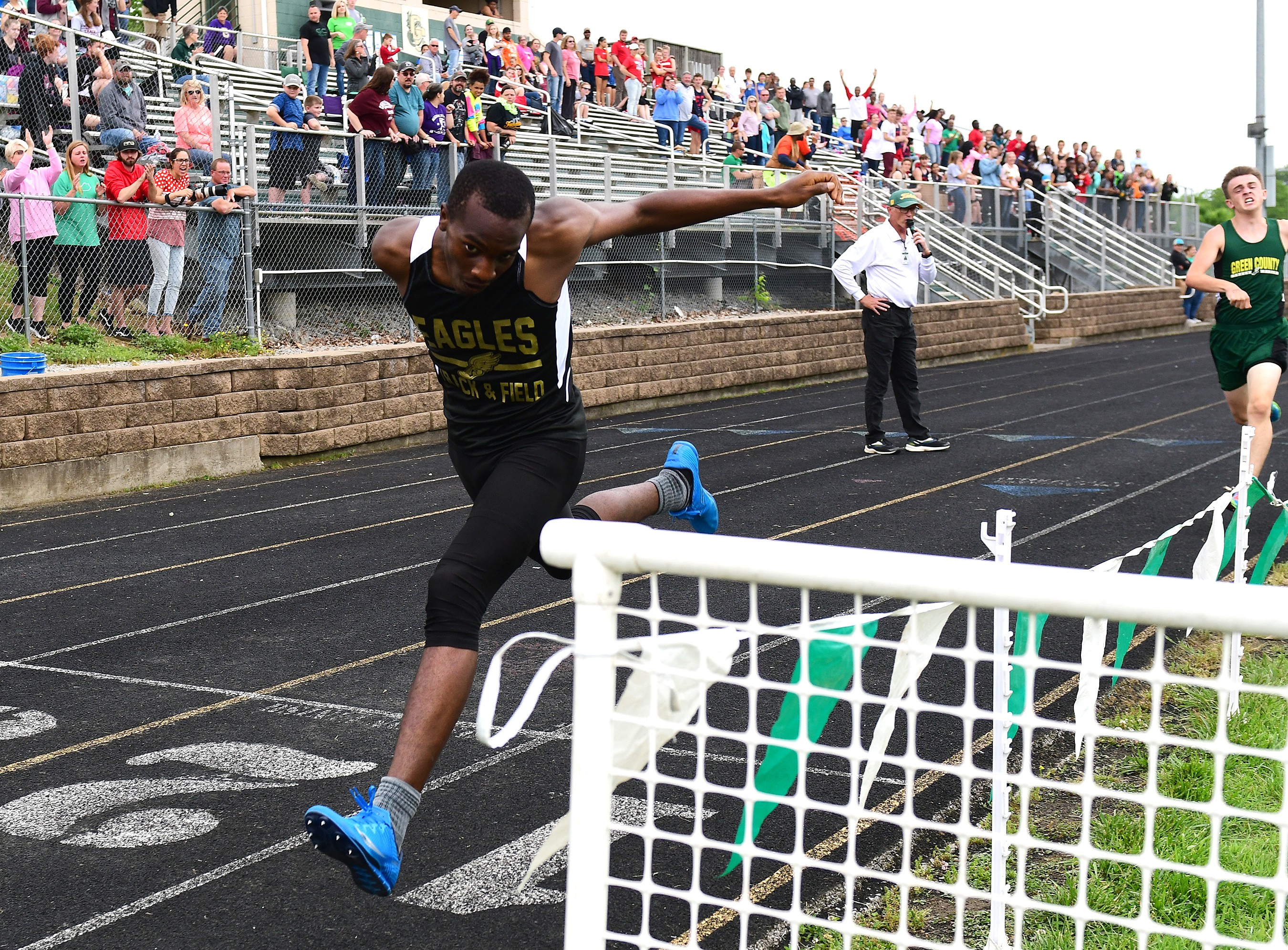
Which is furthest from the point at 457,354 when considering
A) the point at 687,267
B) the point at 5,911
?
the point at 687,267

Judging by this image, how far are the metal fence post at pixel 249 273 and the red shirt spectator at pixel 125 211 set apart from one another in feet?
3.79

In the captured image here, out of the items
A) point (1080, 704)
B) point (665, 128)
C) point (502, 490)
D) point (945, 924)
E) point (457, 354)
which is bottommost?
point (945, 924)

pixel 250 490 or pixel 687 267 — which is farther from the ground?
pixel 687 267

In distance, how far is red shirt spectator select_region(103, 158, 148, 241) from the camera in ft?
41.2

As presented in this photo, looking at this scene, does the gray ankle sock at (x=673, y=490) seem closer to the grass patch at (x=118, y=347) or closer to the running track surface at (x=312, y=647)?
the running track surface at (x=312, y=647)

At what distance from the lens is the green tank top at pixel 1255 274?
9.42 m

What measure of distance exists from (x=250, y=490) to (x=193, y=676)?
5.95 m

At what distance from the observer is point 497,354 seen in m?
4.22

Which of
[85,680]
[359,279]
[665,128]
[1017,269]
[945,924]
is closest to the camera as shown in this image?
[945,924]

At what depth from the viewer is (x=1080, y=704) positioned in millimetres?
3594

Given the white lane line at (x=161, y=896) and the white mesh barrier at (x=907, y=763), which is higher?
the white mesh barrier at (x=907, y=763)

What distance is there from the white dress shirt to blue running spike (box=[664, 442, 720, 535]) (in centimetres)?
787

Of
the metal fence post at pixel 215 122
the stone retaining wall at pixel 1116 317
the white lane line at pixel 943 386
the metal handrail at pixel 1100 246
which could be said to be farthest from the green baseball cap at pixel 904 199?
the metal handrail at pixel 1100 246

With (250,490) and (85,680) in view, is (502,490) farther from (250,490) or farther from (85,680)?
(250,490)
